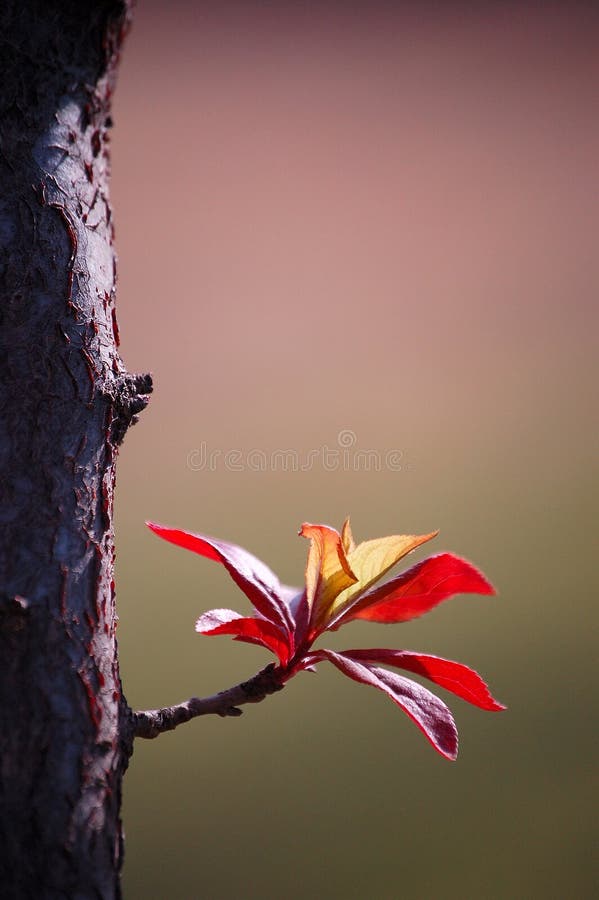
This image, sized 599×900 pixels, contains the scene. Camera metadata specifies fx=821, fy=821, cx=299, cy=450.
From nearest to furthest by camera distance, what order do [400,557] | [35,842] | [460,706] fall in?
[35,842] → [400,557] → [460,706]

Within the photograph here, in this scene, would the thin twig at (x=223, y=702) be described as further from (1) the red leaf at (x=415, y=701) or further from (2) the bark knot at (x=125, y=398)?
(2) the bark knot at (x=125, y=398)

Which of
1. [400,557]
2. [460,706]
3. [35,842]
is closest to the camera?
[35,842]

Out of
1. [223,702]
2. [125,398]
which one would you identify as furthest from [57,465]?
[223,702]

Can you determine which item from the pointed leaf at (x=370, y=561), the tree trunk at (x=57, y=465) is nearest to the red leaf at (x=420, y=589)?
the pointed leaf at (x=370, y=561)

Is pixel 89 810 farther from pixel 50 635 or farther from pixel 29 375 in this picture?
pixel 29 375

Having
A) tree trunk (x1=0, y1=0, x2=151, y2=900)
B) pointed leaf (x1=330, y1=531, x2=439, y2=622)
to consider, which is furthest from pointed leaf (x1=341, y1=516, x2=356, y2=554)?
tree trunk (x1=0, y1=0, x2=151, y2=900)

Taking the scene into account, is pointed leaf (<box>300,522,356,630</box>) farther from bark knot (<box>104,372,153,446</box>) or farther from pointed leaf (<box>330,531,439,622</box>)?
bark knot (<box>104,372,153,446</box>)

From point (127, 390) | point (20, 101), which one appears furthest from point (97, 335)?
point (20, 101)
